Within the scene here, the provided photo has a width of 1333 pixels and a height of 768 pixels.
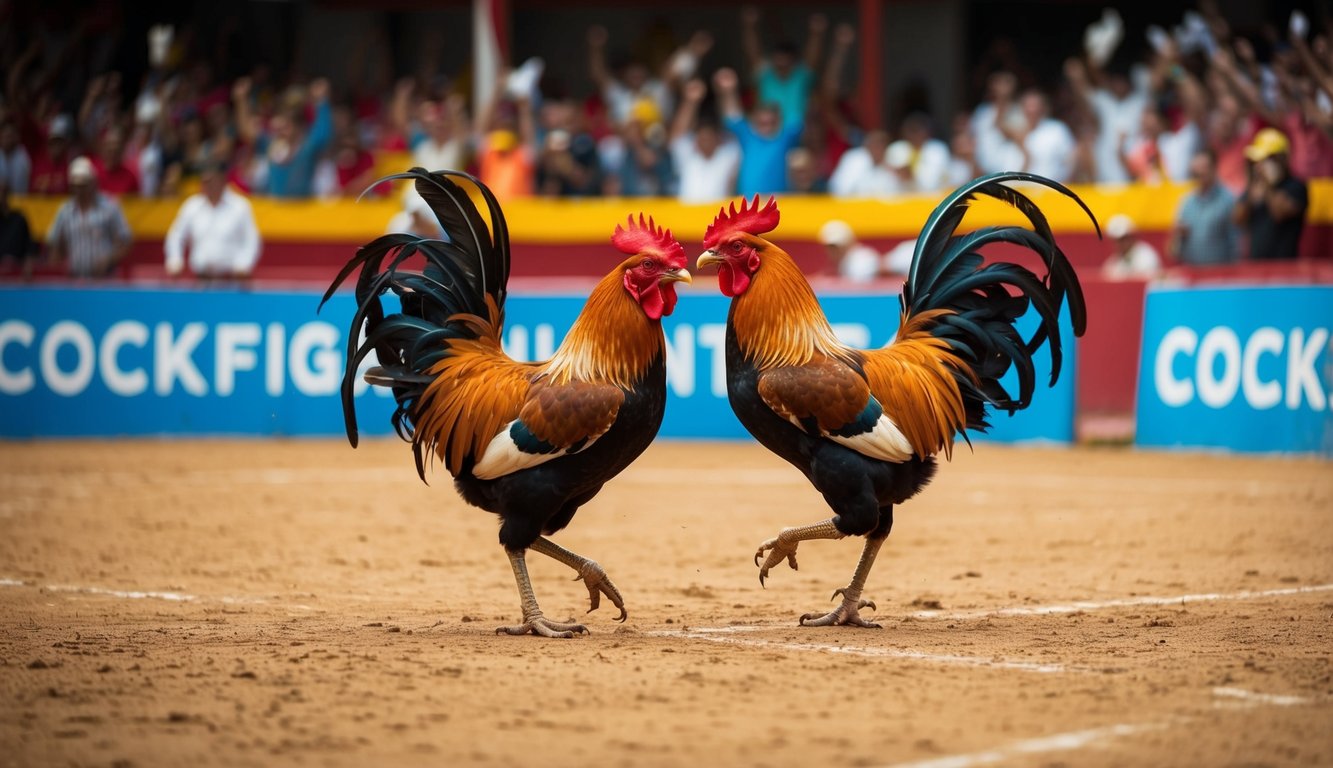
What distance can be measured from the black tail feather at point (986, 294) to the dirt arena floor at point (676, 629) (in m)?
1.11

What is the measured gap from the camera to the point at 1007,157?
18234mm

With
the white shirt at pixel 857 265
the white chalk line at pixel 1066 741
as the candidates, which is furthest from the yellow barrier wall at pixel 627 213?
→ the white chalk line at pixel 1066 741

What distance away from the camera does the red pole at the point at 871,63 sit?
20641mm

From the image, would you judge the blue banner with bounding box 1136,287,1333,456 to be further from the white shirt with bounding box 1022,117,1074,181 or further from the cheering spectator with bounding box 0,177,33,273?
the cheering spectator with bounding box 0,177,33,273

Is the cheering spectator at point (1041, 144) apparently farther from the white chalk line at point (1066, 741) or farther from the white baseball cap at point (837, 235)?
the white chalk line at point (1066, 741)

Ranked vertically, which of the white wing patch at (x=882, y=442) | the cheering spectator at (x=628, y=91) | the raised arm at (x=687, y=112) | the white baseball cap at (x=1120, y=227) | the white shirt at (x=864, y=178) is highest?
the cheering spectator at (x=628, y=91)

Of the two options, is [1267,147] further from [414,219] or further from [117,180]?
[117,180]

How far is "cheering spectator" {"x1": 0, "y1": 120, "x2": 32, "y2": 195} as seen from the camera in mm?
20641

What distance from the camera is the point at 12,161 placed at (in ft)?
68.3

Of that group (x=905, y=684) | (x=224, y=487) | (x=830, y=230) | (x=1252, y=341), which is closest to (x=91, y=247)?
(x=224, y=487)

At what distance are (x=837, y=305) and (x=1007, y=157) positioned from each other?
3.18m

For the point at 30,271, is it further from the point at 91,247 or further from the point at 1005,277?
the point at 1005,277

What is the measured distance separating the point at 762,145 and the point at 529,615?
1215 centimetres

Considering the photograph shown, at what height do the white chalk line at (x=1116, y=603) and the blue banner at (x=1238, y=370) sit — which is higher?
the blue banner at (x=1238, y=370)
